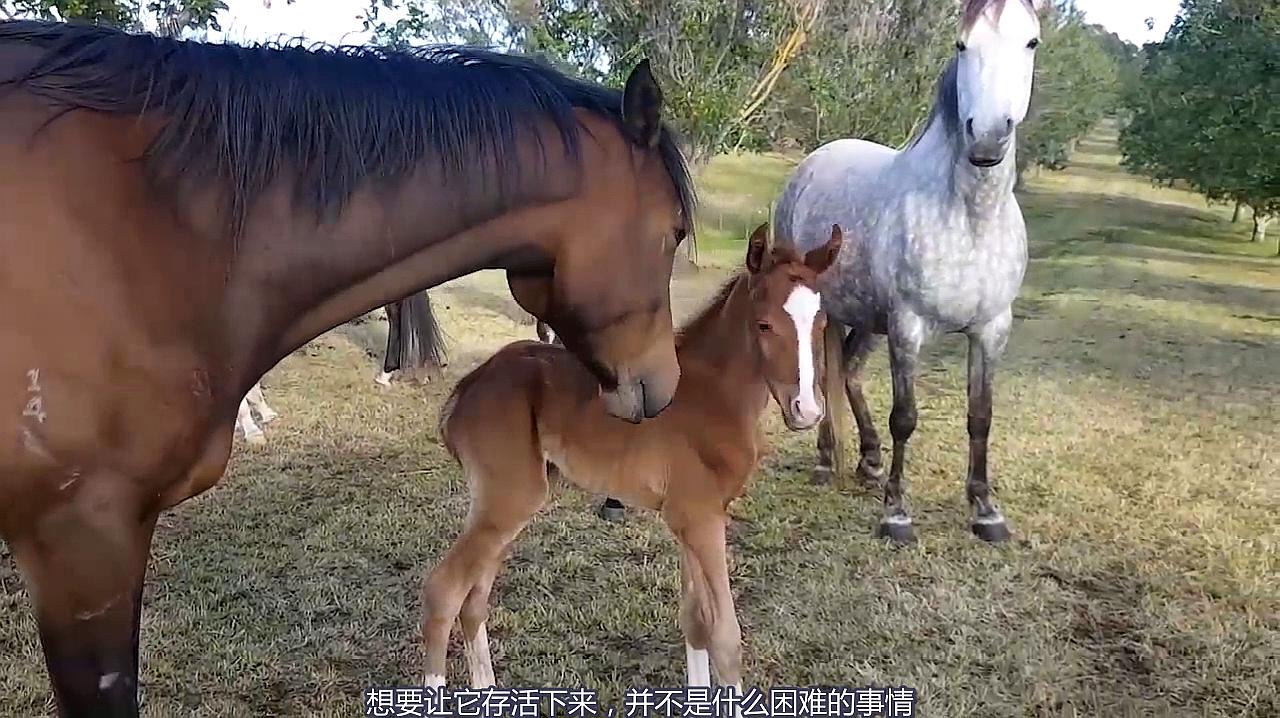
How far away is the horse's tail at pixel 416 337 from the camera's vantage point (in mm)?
7324

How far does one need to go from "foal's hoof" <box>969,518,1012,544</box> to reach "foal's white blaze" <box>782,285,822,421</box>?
2055mm

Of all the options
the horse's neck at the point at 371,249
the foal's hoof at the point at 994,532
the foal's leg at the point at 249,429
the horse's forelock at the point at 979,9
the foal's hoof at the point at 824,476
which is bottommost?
the foal's leg at the point at 249,429

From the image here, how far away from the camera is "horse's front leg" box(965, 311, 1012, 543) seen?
13.6 ft

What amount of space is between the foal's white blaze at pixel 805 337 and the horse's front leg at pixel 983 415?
1916mm

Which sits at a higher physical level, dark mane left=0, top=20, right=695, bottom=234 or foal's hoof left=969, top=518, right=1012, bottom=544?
dark mane left=0, top=20, right=695, bottom=234

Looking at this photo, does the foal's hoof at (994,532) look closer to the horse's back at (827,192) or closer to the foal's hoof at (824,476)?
the foal's hoof at (824,476)

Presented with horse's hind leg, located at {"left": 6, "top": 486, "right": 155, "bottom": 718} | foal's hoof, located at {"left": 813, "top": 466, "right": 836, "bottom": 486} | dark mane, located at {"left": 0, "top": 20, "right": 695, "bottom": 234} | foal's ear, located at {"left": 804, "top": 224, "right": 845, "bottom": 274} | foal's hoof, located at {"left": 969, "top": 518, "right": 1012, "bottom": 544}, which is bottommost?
foal's hoof, located at {"left": 813, "top": 466, "right": 836, "bottom": 486}

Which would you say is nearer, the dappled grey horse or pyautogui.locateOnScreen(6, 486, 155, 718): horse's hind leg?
pyautogui.locateOnScreen(6, 486, 155, 718): horse's hind leg

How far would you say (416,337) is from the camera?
290 inches

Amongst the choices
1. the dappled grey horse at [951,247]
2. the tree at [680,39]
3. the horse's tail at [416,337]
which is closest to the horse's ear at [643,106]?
the dappled grey horse at [951,247]

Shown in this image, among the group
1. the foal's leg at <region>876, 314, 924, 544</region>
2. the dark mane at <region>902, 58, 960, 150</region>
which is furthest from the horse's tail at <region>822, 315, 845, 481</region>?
the dark mane at <region>902, 58, 960, 150</region>

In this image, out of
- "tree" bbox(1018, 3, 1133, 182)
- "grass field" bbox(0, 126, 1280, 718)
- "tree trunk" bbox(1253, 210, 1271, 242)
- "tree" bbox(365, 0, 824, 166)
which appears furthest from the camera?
"tree" bbox(1018, 3, 1133, 182)

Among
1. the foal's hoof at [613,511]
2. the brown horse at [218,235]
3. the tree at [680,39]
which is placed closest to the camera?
the brown horse at [218,235]

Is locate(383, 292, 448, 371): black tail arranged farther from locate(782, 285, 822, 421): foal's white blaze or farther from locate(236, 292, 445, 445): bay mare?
locate(782, 285, 822, 421): foal's white blaze
